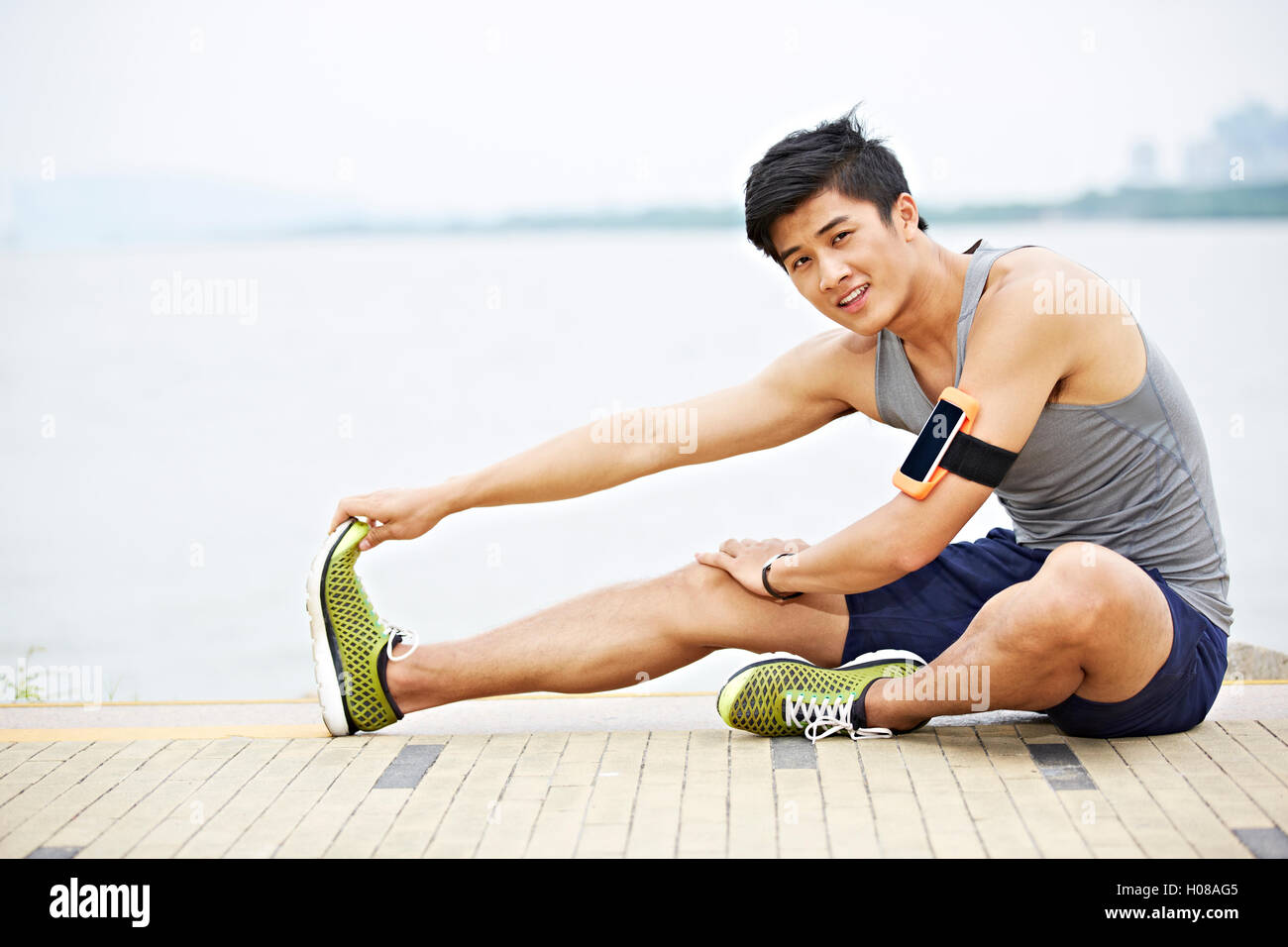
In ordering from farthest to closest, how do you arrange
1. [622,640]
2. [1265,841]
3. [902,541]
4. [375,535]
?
[375,535], [622,640], [902,541], [1265,841]

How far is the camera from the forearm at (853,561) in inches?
81.1

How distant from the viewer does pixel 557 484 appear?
2.44 m

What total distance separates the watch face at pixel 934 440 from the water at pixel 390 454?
1800 mm

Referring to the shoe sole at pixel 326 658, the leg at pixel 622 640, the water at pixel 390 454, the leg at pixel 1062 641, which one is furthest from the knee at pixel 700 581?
the water at pixel 390 454

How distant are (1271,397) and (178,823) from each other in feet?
24.8

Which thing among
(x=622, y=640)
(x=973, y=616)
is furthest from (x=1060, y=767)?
(x=622, y=640)

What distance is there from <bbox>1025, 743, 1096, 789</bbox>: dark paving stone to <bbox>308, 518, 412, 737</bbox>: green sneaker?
1074 millimetres

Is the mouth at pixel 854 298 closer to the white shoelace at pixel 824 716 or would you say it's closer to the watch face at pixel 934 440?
the watch face at pixel 934 440

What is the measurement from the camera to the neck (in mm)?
2139

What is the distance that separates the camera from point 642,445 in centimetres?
241

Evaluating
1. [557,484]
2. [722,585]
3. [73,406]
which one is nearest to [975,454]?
[722,585]

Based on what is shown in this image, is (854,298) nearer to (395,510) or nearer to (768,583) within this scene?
(768,583)

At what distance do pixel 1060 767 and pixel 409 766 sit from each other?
997 mm
